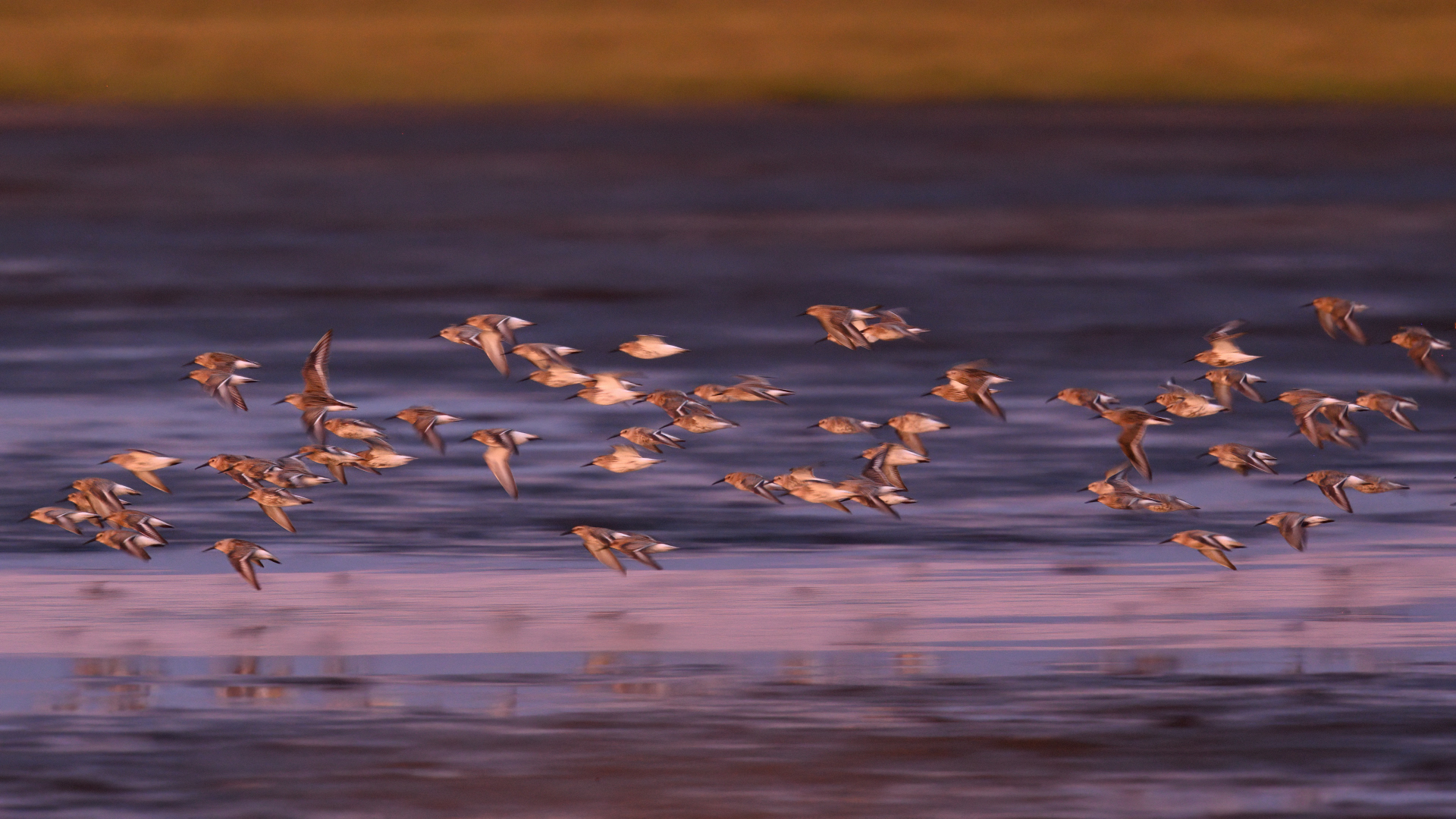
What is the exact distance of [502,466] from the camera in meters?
12.3

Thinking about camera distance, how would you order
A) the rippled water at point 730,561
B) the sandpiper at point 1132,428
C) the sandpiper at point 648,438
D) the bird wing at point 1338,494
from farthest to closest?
the sandpiper at point 648,438 → the sandpiper at point 1132,428 → the bird wing at point 1338,494 → the rippled water at point 730,561

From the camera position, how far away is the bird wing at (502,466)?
12164 mm

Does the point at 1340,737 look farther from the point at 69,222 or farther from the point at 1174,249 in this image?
the point at 69,222

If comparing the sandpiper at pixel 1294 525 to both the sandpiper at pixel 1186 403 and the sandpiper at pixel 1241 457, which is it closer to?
the sandpiper at pixel 1241 457

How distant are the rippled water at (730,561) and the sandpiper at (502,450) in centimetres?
15

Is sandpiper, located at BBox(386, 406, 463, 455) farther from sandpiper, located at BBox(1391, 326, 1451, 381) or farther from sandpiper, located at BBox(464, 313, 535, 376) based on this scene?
sandpiper, located at BBox(1391, 326, 1451, 381)

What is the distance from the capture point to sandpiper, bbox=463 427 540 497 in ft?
39.9

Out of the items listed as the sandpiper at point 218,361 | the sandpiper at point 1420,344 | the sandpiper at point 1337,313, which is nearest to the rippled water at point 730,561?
the sandpiper at point 218,361

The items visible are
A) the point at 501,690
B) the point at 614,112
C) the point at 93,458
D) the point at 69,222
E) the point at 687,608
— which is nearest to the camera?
the point at 501,690

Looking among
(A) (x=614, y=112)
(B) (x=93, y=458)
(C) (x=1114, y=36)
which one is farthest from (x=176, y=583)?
(C) (x=1114, y=36)

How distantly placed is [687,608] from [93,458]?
4.63 meters

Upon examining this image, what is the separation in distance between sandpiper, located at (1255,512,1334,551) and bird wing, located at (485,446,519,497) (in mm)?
3174

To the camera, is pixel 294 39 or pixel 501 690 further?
pixel 294 39

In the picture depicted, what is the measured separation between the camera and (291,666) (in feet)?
30.4
